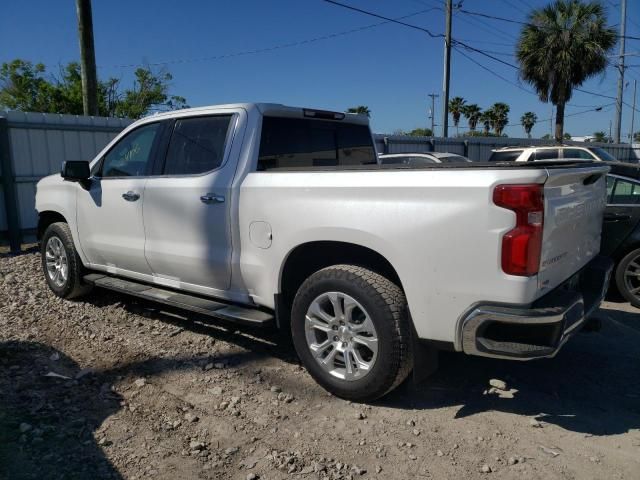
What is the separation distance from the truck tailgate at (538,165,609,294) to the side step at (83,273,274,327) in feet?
6.28

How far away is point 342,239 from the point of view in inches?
136

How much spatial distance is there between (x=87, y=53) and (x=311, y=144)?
847 centimetres

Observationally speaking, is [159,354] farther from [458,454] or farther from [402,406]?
[458,454]

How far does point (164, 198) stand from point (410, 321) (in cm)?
233

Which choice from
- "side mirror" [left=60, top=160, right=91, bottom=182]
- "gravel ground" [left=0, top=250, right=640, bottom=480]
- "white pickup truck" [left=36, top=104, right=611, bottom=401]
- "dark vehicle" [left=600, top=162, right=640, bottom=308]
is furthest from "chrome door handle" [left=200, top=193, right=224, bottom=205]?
"dark vehicle" [left=600, top=162, right=640, bottom=308]

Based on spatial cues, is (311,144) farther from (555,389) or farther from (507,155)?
(507,155)

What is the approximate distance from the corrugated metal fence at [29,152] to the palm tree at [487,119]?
52753mm

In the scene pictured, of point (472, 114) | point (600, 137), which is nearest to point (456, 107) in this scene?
point (472, 114)

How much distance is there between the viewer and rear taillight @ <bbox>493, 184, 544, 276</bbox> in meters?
2.81

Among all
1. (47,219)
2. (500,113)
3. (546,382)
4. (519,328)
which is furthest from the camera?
(500,113)

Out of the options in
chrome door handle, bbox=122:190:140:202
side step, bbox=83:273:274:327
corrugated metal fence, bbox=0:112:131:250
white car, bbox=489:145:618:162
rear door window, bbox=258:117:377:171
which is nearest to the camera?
side step, bbox=83:273:274:327

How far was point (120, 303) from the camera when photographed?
5910mm

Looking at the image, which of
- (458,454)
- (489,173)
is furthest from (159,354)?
(489,173)

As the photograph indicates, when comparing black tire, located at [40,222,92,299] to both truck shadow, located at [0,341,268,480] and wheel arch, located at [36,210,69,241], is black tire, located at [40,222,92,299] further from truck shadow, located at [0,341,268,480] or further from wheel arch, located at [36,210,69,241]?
truck shadow, located at [0,341,268,480]
